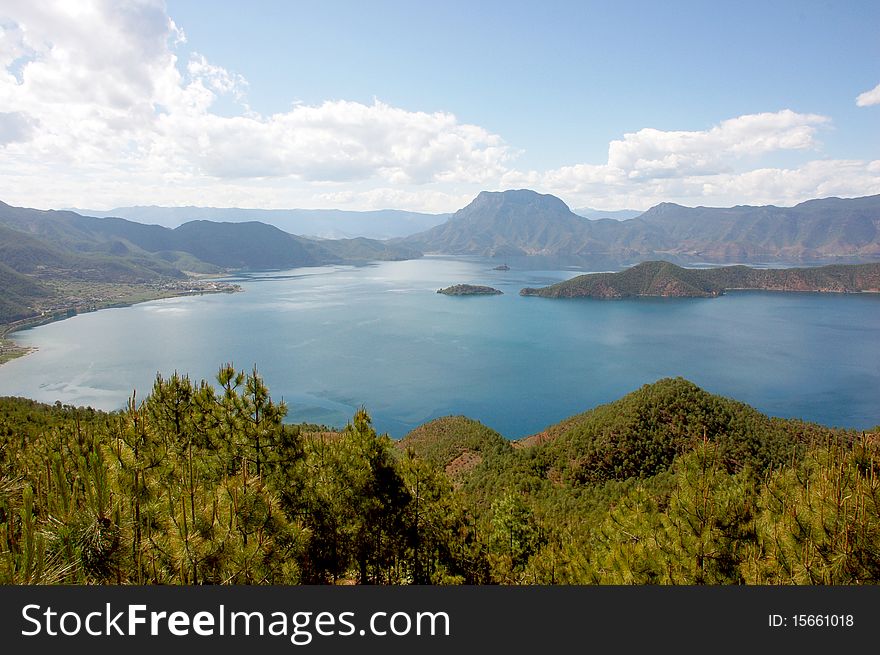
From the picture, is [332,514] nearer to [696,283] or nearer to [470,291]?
[470,291]

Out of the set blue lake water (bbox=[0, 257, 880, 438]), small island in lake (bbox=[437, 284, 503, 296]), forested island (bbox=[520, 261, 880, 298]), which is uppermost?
forested island (bbox=[520, 261, 880, 298])

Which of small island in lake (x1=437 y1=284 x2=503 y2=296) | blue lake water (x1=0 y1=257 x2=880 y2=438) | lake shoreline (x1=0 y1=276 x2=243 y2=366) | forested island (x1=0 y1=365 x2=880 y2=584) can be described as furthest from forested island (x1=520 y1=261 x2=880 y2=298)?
forested island (x1=0 y1=365 x2=880 y2=584)

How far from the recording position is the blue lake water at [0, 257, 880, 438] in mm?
60469

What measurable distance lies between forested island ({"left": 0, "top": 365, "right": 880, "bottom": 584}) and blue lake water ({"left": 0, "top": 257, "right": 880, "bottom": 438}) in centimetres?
4108

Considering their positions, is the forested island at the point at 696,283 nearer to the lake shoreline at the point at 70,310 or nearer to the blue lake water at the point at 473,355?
the blue lake water at the point at 473,355

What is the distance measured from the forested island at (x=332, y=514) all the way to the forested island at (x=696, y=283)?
143 metres

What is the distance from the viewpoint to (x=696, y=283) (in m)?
161

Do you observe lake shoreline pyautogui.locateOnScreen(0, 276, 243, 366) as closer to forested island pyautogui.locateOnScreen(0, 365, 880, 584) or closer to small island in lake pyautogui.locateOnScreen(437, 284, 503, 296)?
small island in lake pyautogui.locateOnScreen(437, 284, 503, 296)

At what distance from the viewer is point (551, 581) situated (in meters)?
11.8

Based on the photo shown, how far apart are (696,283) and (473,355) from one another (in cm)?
11729

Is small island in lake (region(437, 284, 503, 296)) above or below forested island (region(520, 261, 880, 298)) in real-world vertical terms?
below

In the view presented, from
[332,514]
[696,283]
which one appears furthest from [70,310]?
[696,283]

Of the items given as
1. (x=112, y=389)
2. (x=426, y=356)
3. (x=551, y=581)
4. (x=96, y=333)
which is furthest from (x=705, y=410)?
(x=96, y=333)

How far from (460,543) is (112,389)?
6779cm
